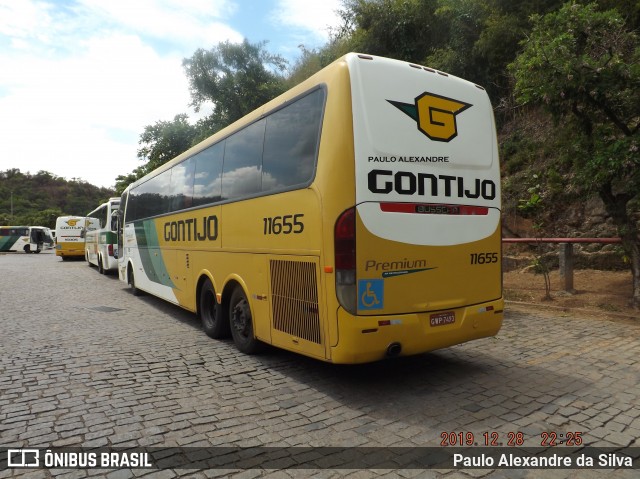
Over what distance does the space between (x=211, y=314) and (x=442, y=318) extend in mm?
4015

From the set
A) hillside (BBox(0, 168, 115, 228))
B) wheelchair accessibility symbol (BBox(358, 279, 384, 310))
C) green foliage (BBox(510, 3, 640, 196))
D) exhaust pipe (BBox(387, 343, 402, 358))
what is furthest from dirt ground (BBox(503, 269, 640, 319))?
hillside (BBox(0, 168, 115, 228))

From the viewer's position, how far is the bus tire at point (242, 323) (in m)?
5.97

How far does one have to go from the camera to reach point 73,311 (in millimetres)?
9766

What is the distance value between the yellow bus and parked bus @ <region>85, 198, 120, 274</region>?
1226 centimetres

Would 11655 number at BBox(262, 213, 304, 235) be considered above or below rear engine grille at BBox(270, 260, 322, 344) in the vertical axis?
above

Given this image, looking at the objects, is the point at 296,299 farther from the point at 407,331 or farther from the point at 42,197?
the point at 42,197

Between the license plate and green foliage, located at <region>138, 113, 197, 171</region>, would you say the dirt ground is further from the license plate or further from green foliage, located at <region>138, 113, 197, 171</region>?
green foliage, located at <region>138, 113, 197, 171</region>

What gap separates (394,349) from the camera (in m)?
4.39

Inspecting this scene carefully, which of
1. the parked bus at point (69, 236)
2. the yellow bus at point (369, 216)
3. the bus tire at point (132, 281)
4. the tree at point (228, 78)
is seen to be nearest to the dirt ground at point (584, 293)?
the yellow bus at point (369, 216)

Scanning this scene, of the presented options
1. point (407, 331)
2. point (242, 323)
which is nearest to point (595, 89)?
point (407, 331)

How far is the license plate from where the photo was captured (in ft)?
15.2

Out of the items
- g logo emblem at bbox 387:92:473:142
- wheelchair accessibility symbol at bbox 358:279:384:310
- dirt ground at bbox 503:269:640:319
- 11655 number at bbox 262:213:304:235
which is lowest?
dirt ground at bbox 503:269:640:319

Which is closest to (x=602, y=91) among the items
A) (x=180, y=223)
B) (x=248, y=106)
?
(x=180, y=223)

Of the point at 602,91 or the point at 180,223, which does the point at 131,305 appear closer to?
the point at 180,223
